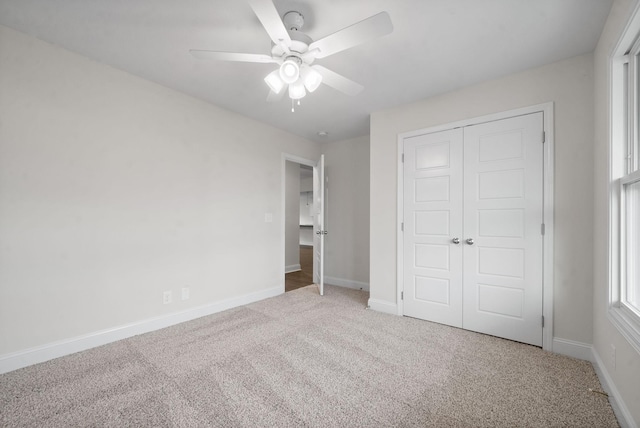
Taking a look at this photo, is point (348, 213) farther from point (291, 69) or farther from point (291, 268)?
point (291, 69)

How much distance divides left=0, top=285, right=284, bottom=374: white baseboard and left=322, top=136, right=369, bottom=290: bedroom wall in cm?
184

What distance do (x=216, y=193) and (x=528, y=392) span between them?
334 centimetres

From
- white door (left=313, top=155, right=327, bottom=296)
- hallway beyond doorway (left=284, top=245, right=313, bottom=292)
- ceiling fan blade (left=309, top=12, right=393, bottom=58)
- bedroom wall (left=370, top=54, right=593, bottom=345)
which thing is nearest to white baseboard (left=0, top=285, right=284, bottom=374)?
hallway beyond doorway (left=284, top=245, right=313, bottom=292)

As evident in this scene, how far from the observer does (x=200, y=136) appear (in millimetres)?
3123

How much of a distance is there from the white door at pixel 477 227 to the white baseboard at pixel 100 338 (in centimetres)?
231

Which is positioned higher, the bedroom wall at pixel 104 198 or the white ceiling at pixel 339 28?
the white ceiling at pixel 339 28

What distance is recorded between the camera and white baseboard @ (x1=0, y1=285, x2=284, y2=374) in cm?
197

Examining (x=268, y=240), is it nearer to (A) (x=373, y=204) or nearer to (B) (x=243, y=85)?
(A) (x=373, y=204)

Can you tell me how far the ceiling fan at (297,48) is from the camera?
54.6 inches

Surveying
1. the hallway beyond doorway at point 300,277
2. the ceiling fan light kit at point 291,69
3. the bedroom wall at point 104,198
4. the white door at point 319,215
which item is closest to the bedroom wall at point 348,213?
the white door at point 319,215

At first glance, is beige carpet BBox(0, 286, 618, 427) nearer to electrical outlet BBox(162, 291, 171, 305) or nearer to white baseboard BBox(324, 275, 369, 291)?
electrical outlet BBox(162, 291, 171, 305)

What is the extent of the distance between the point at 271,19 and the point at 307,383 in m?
2.21

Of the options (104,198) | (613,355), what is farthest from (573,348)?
(104,198)

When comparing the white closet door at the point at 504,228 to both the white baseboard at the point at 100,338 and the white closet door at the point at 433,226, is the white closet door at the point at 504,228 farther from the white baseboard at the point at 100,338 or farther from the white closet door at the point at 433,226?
the white baseboard at the point at 100,338
